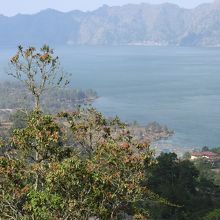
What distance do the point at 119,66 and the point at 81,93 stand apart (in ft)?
217

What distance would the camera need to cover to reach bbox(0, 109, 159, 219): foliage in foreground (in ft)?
22.4

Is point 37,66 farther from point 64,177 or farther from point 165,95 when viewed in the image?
point 165,95

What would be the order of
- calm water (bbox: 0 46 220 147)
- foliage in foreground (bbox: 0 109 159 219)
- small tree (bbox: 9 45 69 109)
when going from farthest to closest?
calm water (bbox: 0 46 220 147)
small tree (bbox: 9 45 69 109)
foliage in foreground (bbox: 0 109 159 219)

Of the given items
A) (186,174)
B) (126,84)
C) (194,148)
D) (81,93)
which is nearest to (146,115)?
(194,148)

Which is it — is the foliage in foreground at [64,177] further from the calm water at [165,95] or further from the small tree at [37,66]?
the calm water at [165,95]

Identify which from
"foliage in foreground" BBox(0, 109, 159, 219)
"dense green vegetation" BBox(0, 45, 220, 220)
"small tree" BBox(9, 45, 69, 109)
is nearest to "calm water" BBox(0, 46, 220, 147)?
"small tree" BBox(9, 45, 69, 109)

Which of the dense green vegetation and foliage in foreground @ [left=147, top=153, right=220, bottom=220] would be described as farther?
foliage in foreground @ [left=147, top=153, right=220, bottom=220]

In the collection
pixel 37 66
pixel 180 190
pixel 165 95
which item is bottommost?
pixel 165 95

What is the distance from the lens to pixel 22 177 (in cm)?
752

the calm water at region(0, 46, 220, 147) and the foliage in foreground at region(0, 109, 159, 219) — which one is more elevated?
the foliage in foreground at region(0, 109, 159, 219)

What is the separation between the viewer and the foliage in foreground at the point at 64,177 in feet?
22.4

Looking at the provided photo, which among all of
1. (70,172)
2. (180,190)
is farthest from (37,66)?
(180,190)

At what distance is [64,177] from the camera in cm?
679

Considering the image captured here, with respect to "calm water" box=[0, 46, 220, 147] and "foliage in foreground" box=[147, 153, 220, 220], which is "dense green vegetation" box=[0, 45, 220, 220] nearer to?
"foliage in foreground" box=[147, 153, 220, 220]
